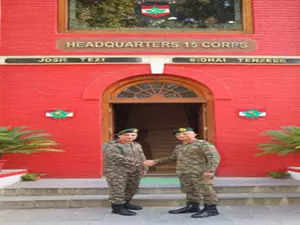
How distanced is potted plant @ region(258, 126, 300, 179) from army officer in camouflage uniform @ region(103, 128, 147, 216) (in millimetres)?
3432

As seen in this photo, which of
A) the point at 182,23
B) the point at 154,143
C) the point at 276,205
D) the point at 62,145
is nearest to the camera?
the point at 276,205

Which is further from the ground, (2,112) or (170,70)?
(170,70)

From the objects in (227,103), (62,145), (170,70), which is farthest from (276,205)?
(62,145)

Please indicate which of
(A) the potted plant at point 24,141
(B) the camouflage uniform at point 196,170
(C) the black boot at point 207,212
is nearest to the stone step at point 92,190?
(A) the potted plant at point 24,141

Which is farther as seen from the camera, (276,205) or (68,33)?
(68,33)

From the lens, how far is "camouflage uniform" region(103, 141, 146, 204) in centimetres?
532

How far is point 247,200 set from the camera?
238 inches

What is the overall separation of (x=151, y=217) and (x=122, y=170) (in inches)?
34.2

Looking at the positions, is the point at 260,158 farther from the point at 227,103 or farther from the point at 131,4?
the point at 131,4

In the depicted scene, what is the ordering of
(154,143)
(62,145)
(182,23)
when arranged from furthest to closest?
(154,143) → (182,23) → (62,145)

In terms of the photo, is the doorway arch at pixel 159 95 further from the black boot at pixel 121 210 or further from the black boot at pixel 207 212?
the black boot at pixel 207 212

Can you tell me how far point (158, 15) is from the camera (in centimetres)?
869

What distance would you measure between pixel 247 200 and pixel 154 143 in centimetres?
621

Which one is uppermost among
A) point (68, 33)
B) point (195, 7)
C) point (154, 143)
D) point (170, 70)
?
point (195, 7)
